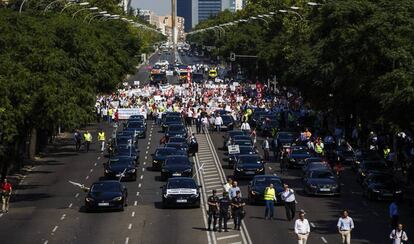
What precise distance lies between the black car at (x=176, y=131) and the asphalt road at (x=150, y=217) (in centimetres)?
1310

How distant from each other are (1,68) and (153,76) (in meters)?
113

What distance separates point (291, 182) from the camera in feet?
183

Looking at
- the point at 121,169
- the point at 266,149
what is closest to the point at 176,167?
the point at 121,169

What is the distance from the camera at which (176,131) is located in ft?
253

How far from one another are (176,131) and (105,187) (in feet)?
104

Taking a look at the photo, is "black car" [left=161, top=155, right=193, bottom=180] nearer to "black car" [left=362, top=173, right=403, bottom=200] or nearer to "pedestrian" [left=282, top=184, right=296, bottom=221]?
"black car" [left=362, top=173, right=403, bottom=200]

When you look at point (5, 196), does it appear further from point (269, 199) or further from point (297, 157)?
point (297, 157)

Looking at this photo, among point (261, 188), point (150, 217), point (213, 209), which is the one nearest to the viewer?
point (213, 209)

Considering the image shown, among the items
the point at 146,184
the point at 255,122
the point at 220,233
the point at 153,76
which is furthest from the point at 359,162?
the point at 153,76

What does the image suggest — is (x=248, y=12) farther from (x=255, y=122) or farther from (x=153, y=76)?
(x=255, y=122)

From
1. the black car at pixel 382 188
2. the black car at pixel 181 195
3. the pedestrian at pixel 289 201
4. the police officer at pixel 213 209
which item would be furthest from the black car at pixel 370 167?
the police officer at pixel 213 209

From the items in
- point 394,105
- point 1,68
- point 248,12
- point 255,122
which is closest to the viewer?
point 394,105

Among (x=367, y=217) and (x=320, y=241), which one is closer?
(x=320, y=241)

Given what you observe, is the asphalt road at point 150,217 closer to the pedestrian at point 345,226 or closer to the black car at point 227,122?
the pedestrian at point 345,226
